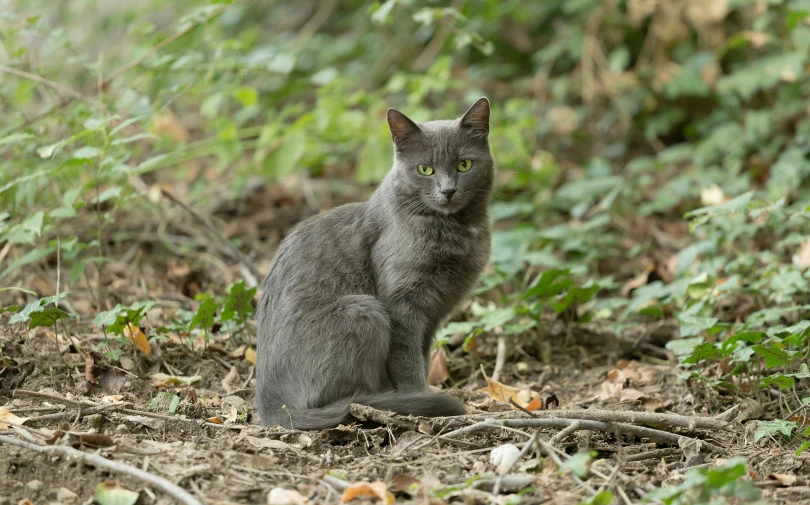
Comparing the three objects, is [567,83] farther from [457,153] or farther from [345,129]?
[457,153]

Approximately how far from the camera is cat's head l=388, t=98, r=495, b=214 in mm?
3387

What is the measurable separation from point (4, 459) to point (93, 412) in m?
0.42

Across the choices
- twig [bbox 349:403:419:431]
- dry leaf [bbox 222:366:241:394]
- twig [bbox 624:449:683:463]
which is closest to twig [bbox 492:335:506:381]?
twig [bbox 349:403:419:431]

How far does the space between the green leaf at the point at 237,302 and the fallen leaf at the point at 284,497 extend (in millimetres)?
1381

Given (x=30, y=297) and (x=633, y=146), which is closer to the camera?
(x=30, y=297)

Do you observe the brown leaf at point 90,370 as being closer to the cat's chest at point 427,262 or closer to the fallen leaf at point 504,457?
the cat's chest at point 427,262

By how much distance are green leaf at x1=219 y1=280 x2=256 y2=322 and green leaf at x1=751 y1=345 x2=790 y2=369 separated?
212 cm

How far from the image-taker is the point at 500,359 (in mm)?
3914

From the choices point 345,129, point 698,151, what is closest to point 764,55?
point 698,151

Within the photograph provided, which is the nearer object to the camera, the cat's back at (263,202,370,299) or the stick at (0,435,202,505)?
the stick at (0,435,202,505)

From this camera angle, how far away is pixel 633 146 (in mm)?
7062

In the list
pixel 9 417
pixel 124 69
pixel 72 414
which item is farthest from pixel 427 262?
pixel 124 69

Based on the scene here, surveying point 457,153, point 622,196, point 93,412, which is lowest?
point 622,196

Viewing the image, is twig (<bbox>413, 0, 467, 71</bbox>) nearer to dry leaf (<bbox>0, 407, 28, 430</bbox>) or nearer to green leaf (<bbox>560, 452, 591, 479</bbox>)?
dry leaf (<bbox>0, 407, 28, 430</bbox>)
